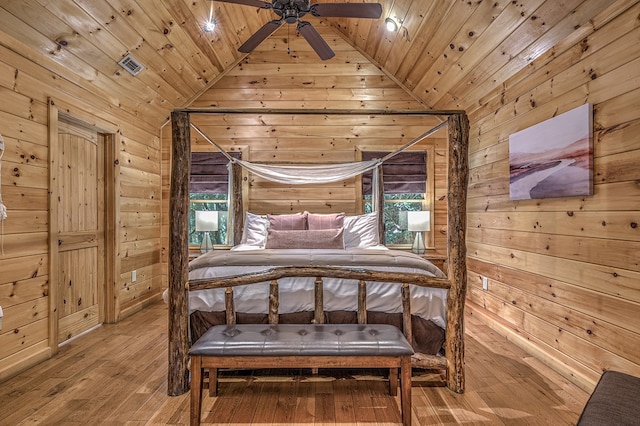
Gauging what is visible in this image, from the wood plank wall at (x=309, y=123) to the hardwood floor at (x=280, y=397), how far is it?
2206mm

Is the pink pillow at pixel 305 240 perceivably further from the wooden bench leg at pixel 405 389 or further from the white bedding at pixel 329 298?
the wooden bench leg at pixel 405 389

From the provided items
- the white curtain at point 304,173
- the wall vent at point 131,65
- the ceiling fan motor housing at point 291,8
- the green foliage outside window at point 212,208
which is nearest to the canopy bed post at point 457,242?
the ceiling fan motor housing at point 291,8

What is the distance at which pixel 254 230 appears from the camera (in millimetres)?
3832

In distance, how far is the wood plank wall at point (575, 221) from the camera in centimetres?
188

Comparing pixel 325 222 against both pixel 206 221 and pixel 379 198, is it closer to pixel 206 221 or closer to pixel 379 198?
pixel 379 198

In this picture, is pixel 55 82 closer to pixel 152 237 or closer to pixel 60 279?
pixel 60 279

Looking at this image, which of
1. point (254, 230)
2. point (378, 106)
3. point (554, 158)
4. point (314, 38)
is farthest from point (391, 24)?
point (254, 230)

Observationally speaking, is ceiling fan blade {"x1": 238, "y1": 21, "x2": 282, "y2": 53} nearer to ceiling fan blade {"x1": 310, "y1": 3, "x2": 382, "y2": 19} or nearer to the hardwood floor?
ceiling fan blade {"x1": 310, "y1": 3, "x2": 382, "y2": 19}

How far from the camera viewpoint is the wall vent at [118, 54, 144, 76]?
3.12m

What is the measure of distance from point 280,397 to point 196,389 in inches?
21.5

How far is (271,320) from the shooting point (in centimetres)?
222

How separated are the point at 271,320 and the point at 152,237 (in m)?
2.70

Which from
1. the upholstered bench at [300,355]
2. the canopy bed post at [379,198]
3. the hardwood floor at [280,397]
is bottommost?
the hardwood floor at [280,397]

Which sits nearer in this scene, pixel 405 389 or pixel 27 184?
pixel 405 389
